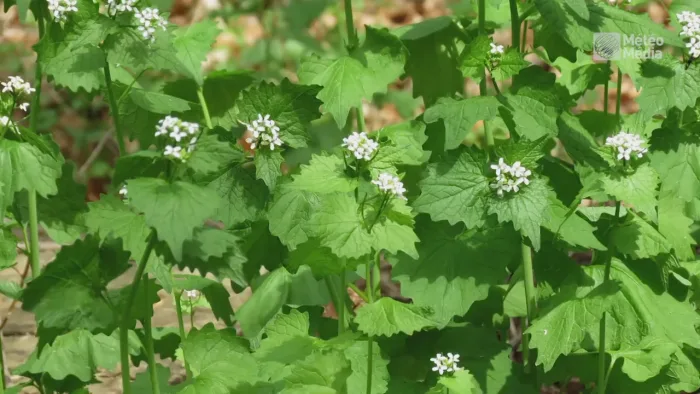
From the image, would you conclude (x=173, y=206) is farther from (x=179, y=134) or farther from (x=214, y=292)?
(x=214, y=292)

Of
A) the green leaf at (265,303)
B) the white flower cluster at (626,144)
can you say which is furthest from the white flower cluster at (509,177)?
the green leaf at (265,303)

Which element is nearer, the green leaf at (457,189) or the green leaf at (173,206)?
the green leaf at (173,206)

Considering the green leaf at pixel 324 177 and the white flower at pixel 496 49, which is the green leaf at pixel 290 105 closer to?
the green leaf at pixel 324 177

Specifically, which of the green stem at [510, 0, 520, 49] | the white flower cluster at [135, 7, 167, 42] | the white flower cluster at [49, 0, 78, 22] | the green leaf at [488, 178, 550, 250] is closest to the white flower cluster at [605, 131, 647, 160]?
the green leaf at [488, 178, 550, 250]

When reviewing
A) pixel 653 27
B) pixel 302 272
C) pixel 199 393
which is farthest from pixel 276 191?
pixel 653 27

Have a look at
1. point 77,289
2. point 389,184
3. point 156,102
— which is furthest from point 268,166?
point 77,289

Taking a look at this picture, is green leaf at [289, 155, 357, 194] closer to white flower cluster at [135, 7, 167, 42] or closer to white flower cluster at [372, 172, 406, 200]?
white flower cluster at [372, 172, 406, 200]
